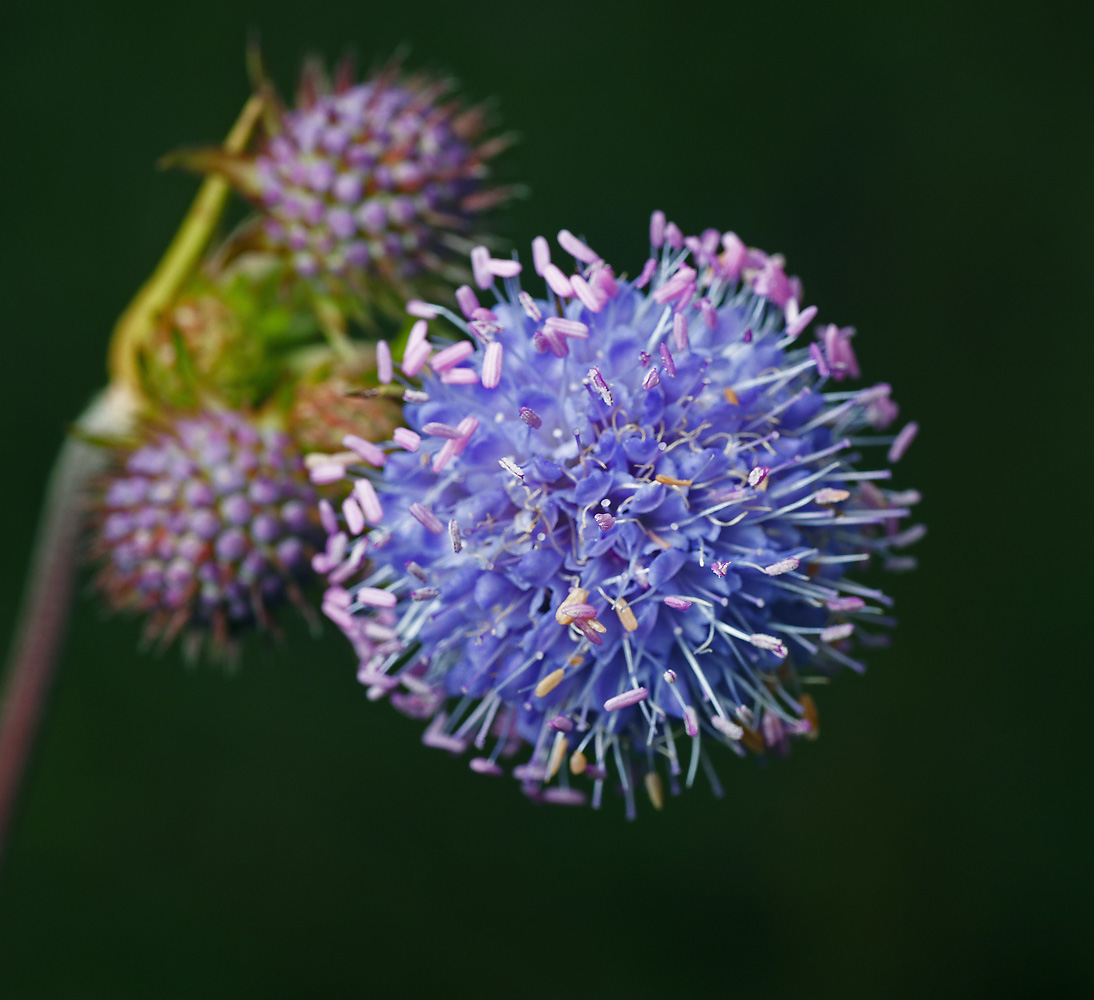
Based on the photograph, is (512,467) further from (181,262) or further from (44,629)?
(44,629)

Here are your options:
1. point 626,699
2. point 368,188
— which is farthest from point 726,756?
point 368,188

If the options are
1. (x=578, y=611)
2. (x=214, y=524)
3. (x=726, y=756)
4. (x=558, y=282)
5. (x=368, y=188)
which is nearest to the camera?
(x=578, y=611)

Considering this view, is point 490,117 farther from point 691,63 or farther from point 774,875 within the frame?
point 774,875

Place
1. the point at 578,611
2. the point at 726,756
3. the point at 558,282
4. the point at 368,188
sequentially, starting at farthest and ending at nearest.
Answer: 1. the point at 726,756
2. the point at 368,188
3. the point at 558,282
4. the point at 578,611

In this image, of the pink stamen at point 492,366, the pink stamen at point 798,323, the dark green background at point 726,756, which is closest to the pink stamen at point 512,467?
the pink stamen at point 492,366

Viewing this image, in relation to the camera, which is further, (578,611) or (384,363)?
(384,363)

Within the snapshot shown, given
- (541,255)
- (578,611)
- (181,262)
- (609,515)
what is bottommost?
(578,611)

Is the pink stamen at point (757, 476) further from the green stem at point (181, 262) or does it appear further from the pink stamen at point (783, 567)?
the green stem at point (181, 262)
